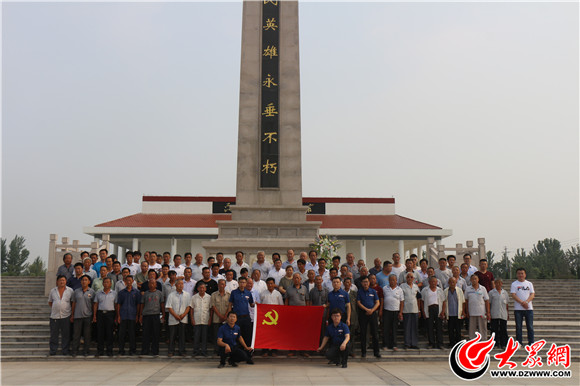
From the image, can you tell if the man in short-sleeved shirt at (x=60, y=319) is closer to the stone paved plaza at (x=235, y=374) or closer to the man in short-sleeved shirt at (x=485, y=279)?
the stone paved plaza at (x=235, y=374)

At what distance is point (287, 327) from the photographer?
822cm

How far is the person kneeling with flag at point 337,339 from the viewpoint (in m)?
7.87

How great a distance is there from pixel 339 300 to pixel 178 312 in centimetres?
274

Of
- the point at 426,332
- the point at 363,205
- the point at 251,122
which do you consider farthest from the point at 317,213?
the point at 426,332

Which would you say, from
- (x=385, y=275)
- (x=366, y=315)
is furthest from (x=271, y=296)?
(x=385, y=275)

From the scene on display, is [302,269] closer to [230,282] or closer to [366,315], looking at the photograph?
[230,282]

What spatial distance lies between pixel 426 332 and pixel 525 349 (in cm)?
172

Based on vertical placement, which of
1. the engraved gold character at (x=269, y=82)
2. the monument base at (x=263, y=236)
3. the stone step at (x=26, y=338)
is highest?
the engraved gold character at (x=269, y=82)

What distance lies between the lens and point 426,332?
9.68 meters

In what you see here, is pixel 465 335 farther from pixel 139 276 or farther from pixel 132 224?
pixel 132 224

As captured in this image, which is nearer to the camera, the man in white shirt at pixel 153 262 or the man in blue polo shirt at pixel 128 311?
the man in blue polo shirt at pixel 128 311

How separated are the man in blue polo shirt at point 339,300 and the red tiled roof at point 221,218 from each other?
1857 centimetres

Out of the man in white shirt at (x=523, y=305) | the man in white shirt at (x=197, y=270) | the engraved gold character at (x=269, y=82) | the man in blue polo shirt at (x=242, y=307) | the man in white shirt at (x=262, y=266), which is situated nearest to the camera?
the man in blue polo shirt at (x=242, y=307)

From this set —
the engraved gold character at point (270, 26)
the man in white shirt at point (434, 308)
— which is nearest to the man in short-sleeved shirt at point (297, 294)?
the man in white shirt at point (434, 308)
